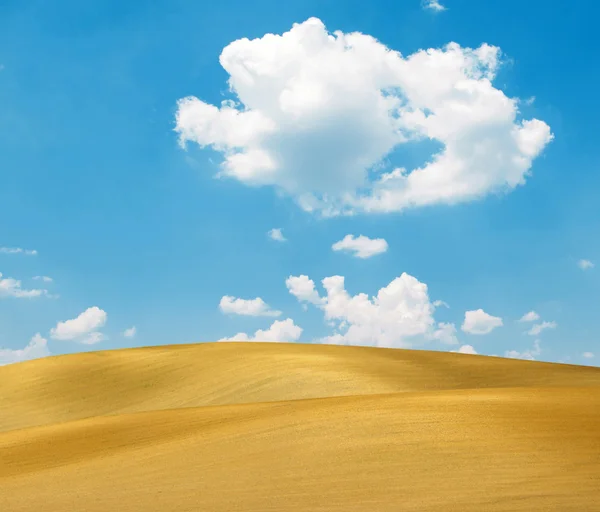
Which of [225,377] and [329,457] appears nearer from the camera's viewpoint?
[329,457]

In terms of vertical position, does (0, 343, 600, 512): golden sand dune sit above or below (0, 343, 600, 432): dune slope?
below

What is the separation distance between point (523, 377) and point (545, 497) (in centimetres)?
2492

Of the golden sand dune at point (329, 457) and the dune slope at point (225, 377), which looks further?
the dune slope at point (225, 377)

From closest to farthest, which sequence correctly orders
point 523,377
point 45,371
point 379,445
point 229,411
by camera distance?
point 379,445 < point 229,411 < point 523,377 < point 45,371

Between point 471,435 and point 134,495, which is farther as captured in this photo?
point 471,435

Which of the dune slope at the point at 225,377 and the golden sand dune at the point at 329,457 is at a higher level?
the dune slope at the point at 225,377

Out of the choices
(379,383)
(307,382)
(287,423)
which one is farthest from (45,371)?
(287,423)

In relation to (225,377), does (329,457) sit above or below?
below

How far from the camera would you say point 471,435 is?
12234 millimetres

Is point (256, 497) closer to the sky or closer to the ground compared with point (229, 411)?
closer to the ground

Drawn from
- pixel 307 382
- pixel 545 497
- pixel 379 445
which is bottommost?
pixel 545 497

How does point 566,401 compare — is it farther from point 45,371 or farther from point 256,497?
point 45,371

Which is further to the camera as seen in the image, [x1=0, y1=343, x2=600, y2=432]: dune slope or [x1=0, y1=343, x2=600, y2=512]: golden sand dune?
[x1=0, y1=343, x2=600, y2=432]: dune slope

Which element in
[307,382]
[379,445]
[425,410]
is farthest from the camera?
[307,382]
